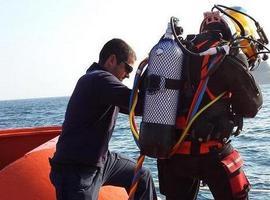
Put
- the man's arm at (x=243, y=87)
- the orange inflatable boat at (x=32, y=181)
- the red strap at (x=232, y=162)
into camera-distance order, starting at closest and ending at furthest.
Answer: the man's arm at (x=243, y=87)
the red strap at (x=232, y=162)
the orange inflatable boat at (x=32, y=181)

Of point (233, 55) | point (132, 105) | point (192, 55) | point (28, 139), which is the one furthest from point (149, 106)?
point (28, 139)

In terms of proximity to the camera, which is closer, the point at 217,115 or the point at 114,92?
the point at 217,115

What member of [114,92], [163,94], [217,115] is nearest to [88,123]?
[114,92]

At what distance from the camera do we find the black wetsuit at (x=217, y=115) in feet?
11.3

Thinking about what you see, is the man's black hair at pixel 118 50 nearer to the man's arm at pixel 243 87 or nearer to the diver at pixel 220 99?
the diver at pixel 220 99

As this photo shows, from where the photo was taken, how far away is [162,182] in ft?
13.4

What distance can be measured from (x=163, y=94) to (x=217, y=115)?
1.43 feet

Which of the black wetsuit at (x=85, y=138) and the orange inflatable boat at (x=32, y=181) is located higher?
the black wetsuit at (x=85, y=138)

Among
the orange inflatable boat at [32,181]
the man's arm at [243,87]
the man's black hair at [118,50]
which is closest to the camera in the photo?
the man's arm at [243,87]

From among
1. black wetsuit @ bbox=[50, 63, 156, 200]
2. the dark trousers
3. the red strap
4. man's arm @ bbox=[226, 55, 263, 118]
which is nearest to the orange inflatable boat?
the dark trousers

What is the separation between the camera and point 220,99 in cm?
356

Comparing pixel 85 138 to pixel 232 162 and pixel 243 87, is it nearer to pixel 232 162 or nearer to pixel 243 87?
pixel 232 162

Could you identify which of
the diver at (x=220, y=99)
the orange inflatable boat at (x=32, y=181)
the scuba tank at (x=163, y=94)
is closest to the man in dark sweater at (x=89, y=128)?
the scuba tank at (x=163, y=94)

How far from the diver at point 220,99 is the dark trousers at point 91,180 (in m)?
0.78
